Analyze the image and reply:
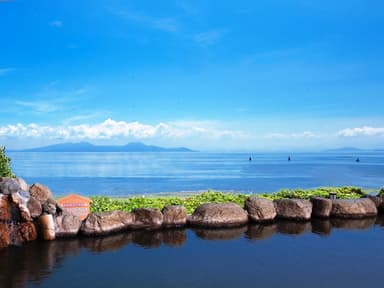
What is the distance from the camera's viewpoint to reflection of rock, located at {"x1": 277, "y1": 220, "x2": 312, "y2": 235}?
36.0 ft

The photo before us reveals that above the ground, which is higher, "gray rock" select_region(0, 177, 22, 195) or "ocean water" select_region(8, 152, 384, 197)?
"gray rock" select_region(0, 177, 22, 195)

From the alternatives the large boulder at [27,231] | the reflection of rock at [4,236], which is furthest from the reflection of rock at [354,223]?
the reflection of rock at [4,236]

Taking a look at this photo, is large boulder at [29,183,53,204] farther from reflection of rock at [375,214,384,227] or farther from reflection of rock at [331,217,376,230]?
reflection of rock at [375,214,384,227]

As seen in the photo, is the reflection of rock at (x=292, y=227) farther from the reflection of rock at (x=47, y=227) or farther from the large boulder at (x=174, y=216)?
the reflection of rock at (x=47, y=227)

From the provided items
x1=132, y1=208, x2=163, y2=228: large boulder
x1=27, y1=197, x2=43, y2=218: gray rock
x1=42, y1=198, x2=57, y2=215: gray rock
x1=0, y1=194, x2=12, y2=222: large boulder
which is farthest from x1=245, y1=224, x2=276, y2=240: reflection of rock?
x1=0, y1=194, x2=12, y2=222: large boulder

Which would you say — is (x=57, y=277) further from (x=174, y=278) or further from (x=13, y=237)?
(x=13, y=237)

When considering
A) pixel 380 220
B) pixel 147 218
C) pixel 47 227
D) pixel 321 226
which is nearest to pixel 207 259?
pixel 147 218

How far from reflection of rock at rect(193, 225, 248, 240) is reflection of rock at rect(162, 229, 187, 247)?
0.46m

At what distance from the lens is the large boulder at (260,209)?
39.2ft

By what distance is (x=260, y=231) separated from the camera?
11.0 m

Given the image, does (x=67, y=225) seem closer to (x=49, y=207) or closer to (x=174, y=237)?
(x=49, y=207)

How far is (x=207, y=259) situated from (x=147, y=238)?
2359 millimetres

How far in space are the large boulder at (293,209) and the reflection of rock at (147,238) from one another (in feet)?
13.9

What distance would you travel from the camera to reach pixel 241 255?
28.8 feet
